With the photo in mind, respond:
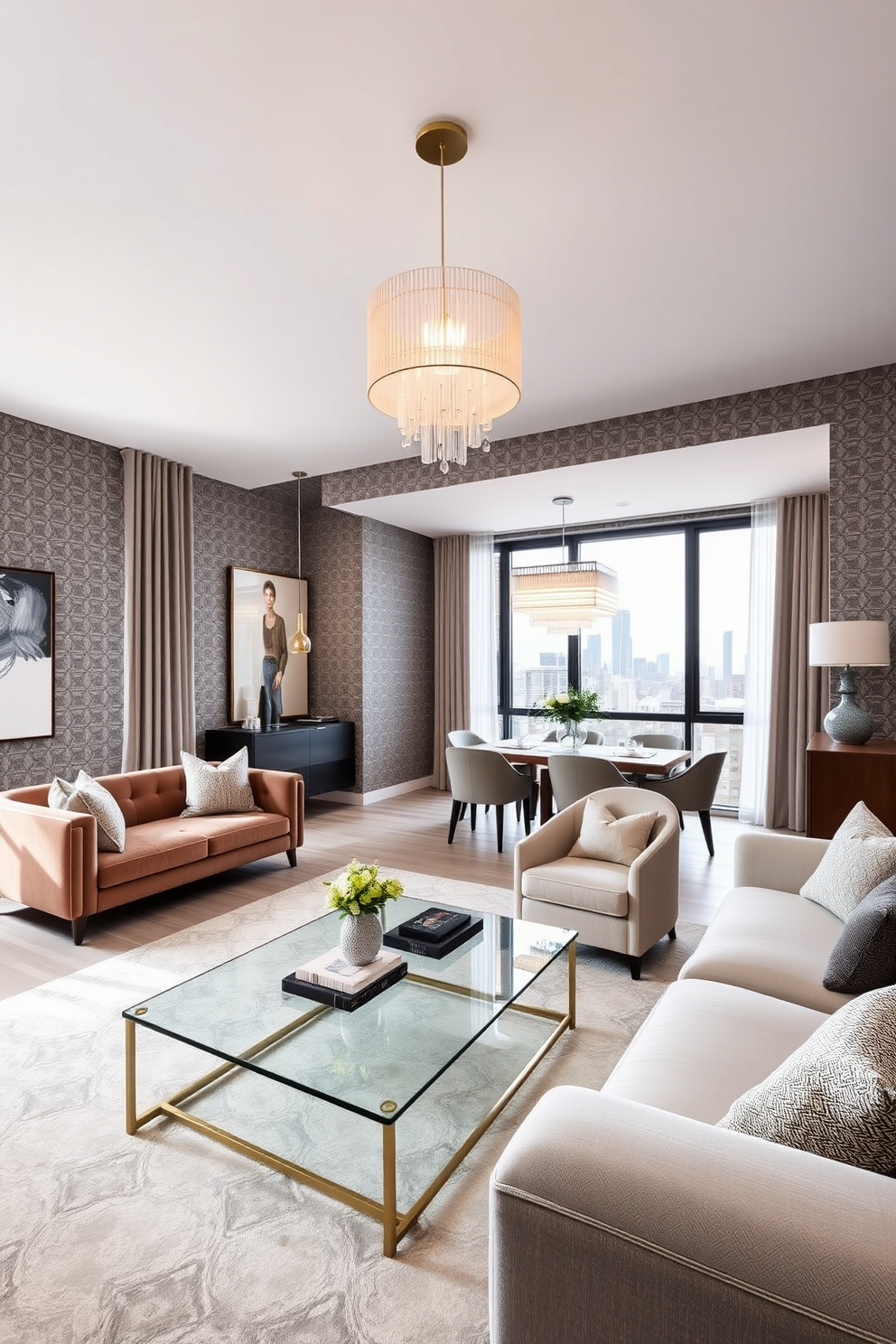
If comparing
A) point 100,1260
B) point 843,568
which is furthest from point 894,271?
point 100,1260

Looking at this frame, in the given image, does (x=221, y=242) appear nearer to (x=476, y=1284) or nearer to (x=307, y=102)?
(x=307, y=102)

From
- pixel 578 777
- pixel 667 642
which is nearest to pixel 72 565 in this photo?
pixel 578 777

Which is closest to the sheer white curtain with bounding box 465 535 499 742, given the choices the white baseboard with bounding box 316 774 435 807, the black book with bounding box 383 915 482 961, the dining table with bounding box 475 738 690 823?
the white baseboard with bounding box 316 774 435 807

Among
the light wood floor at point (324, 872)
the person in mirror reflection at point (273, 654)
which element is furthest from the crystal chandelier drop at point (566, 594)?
the person in mirror reflection at point (273, 654)

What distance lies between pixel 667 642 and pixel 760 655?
36.0 inches

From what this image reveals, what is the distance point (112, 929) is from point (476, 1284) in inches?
106

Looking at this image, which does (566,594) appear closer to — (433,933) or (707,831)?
(707,831)

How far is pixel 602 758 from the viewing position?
15.3 feet

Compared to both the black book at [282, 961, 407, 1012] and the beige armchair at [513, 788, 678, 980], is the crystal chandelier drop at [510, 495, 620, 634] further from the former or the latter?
the black book at [282, 961, 407, 1012]

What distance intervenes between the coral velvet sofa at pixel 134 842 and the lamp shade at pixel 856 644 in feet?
10.4

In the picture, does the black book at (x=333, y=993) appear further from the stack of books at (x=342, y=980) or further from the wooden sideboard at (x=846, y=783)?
the wooden sideboard at (x=846, y=783)

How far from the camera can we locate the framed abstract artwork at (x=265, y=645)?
248 inches

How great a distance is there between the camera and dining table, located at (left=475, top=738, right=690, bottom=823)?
4.69 meters

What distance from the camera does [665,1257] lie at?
0.98 metres
